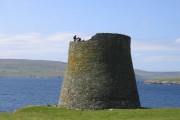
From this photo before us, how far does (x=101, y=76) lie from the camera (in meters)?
37.0

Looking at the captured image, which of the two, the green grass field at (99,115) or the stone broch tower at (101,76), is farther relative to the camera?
the stone broch tower at (101,76)

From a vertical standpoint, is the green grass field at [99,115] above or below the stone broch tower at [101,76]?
below

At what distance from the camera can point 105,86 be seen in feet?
121

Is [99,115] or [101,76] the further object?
[101,76]

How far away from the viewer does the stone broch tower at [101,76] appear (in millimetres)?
36969

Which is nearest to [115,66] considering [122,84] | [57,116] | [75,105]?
[122,84]

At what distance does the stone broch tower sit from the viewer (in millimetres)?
36969

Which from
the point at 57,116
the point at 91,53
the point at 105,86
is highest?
the point at 91,53

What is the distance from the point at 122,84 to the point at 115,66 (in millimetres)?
1719

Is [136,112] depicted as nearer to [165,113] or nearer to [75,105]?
[165,113]

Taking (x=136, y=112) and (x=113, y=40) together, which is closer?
(x=136, y=112)

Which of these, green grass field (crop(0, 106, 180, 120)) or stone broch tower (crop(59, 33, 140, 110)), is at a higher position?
stone broch tower (crop(59, 33, 140, 110))

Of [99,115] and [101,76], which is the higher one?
[101,76]

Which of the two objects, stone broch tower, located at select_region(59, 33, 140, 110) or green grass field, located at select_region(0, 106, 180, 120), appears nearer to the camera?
green grass field, located at select_region(0, 106, 180, 120)
